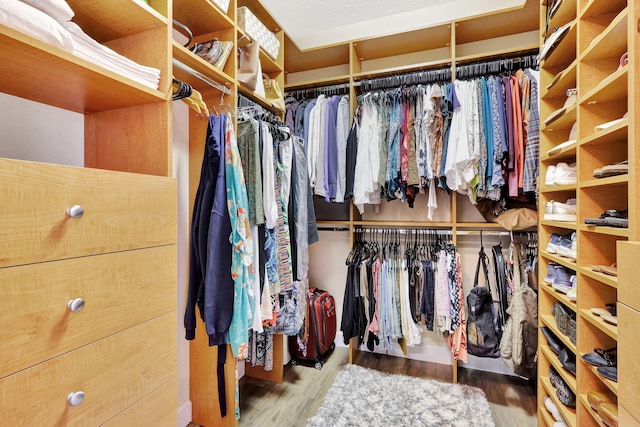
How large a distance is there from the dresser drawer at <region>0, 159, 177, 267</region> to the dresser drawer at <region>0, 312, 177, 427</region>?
25 centimetres

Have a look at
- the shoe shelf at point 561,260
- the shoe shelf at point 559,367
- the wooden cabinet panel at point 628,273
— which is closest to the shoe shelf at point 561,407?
the shoe shelf at point 559,367

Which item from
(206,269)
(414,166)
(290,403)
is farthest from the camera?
(414,166)

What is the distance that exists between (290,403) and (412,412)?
2.37 feet

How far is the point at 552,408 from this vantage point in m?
1.42

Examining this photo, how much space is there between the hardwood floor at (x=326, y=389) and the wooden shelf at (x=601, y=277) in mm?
1104

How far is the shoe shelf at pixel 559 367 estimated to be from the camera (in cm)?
120

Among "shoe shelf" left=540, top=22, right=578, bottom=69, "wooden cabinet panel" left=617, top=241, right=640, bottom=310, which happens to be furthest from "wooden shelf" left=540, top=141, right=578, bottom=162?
"wooden cabinet panel" left=617, top=241, right=640, bottom=310

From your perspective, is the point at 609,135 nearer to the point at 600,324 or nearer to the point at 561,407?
the point at 600,324

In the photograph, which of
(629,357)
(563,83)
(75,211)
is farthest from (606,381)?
(75,211)

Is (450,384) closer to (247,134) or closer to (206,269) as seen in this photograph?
(206,269)

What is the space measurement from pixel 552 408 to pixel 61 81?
7.60ft

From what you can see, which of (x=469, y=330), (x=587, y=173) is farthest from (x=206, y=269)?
(x=469, y=330)

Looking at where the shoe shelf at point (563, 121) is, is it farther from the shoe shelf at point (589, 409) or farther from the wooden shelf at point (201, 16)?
the wooden shelf at point (201, 16)

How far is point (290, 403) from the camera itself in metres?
1.88
